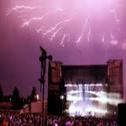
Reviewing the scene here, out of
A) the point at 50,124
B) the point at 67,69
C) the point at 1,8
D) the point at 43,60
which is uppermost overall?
the point at 1,8

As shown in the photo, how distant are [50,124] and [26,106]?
7724 millimetres

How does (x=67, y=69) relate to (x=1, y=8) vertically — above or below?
below

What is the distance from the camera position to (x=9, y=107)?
2052 centimetres

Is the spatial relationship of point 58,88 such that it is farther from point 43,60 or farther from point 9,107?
point 43,60

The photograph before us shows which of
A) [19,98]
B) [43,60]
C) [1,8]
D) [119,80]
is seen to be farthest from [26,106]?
[43,60]

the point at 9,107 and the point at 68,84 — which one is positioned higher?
the point at 68,84

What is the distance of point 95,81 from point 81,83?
952 mm

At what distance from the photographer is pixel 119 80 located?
20344 mm

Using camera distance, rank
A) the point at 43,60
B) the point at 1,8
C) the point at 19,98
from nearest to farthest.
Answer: the point at 43,60
the point at 1,8
the point at 19,98

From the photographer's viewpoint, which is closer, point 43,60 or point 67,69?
point 43,60

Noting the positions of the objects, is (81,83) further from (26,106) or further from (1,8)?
(1,8)

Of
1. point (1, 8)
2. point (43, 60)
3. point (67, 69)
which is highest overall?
point (1, 8)

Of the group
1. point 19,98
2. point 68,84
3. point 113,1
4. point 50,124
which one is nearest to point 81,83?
point 68,84

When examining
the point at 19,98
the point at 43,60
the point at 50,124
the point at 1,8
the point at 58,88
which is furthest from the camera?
the point at 58,88
